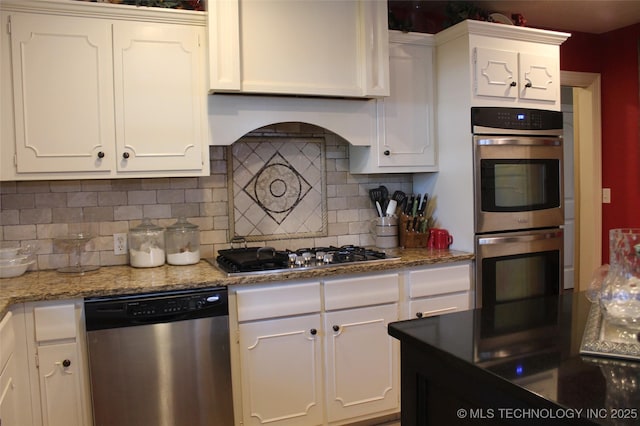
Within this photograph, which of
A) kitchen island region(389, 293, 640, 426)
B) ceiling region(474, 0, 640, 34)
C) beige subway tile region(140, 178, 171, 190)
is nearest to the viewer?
kitchen island region(389, 293, 640, 426)

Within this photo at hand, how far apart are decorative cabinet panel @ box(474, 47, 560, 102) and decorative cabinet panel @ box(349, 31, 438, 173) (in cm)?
33

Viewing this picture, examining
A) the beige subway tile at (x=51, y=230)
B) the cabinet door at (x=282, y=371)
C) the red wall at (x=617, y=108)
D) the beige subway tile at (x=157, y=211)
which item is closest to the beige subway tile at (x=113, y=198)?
the beige subway tile at (x=157, y=211)

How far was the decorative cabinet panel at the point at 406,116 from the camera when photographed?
3076 mm

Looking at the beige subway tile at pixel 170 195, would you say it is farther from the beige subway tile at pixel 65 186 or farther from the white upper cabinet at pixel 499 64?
the white upper cabinet at pixel 499 64

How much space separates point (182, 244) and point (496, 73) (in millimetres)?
2019

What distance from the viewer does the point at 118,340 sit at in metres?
2.21

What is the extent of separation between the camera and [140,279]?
2.40 m

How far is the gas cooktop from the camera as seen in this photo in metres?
2.50

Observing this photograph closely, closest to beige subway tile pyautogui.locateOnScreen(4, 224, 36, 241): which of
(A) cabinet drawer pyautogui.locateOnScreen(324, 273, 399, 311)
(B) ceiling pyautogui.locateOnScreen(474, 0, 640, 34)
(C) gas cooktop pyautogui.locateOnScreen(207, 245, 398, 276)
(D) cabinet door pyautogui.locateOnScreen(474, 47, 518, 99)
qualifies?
(C) gas cooktop pyautogui.locateOnScreen(207, 245, 398, 276)

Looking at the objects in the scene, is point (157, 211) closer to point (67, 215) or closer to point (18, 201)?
point (67, 215)

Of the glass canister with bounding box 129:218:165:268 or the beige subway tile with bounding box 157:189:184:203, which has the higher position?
the beige subway tile with bounding box 157:189:184:203

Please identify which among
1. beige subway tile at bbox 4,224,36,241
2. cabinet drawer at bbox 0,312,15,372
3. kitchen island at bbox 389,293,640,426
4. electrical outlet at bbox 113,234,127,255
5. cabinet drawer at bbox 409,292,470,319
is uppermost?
beige subway tile at bbox 4,224,36,241

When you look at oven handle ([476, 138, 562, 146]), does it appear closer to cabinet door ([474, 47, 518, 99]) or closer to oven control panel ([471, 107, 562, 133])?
oven control panel ([471, 107, 562, 133])

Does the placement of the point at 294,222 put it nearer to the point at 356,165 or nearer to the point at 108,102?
the point at 356,165
